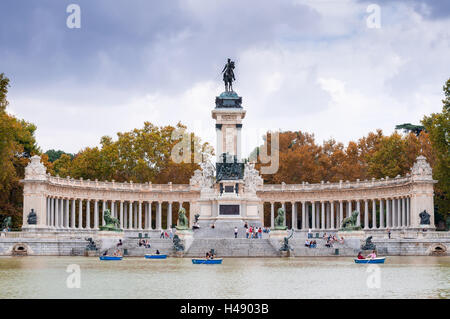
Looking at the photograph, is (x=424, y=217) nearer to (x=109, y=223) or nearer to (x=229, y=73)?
(x=229, y=73)

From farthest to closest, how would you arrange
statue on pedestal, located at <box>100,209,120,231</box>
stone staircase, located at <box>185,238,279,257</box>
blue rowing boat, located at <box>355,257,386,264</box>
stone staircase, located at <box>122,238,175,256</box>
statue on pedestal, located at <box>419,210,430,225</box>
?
statue on pedestal, located at <box>419,210,430,225</box>
statue on pedestal, located at <box>100,209,120,231</box>
stone staircase, located at <box>122,238,175,256</box>
stone staircase, located at <box>185,238,279,257</box>
blue rowing boat, located at <box>355,257,386,264</box>

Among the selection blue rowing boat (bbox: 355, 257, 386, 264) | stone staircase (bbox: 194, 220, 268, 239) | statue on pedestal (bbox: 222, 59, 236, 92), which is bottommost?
blue rowing boat (bbox: 355, 257, 386, 264)

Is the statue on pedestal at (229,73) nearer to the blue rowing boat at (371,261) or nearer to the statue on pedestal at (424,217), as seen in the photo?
the statue on pedestal at (424,217)

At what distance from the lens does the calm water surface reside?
28891mm

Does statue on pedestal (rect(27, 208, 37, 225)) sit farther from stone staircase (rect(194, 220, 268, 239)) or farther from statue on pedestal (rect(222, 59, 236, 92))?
statue on pedestal (rect(222, 59, 236, 92))

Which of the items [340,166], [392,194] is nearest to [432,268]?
[392,194]

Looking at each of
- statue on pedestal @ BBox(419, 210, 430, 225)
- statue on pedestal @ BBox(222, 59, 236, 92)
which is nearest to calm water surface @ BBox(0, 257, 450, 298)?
statue on pedestal @ BBox(419, 210, 430, 225)

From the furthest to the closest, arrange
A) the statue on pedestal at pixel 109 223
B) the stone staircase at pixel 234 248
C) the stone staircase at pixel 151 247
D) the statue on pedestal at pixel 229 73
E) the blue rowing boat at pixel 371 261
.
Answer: the statue on pedestal at pixel 229 73 → the statue on pedestal at pixel 109 223 → the stone staircase at pixel 151 247 → the stone staircase at pixel 234 248 → the blue rowing boat at pixel 371 261

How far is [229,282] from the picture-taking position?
1342 inches

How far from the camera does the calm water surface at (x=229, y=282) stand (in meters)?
28.9

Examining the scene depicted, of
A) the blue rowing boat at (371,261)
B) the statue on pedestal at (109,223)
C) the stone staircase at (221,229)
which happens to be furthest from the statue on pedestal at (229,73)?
the blue rowing boat at (371,261)

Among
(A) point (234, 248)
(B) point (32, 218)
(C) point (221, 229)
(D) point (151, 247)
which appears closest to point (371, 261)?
(A) point (234, 248)
